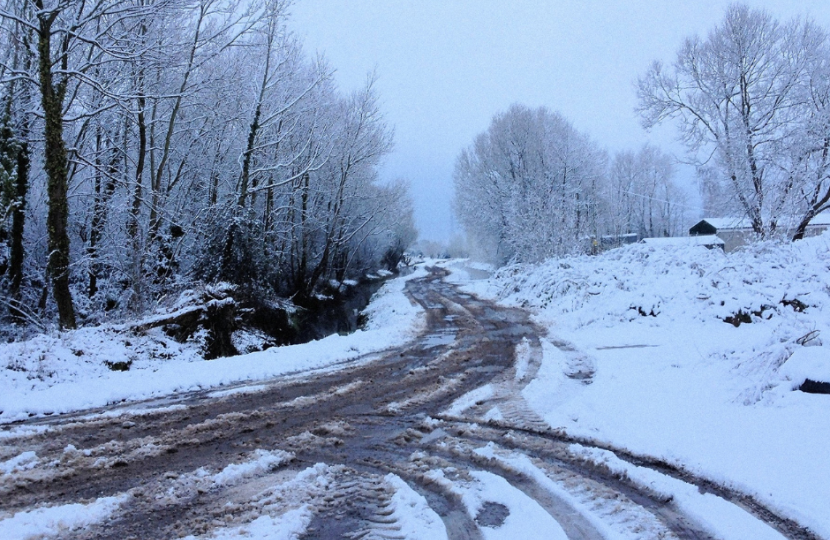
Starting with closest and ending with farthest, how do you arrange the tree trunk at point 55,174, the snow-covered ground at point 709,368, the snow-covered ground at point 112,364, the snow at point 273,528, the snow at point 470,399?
the snow at point 273,528 < the snow-covered ground at point 709,368 < the snow at point 470,399 < the snow-covered ground at point 112,364 < the tree trunk at point 55,174

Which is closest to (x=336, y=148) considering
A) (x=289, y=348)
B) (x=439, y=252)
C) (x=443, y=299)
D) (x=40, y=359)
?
(x=443, y=299)

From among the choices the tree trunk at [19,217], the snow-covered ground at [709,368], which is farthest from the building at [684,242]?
the tree trunk at [19,217]

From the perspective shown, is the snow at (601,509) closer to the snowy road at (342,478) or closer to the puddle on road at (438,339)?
the snowy road at (342,478)

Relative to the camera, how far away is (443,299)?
79.2 ft

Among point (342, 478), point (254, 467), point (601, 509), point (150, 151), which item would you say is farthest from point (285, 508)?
point (150, 151)

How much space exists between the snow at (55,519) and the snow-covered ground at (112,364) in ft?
10.6

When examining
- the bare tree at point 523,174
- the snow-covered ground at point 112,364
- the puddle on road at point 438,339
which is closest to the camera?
the snow-covered ground at point 112,364

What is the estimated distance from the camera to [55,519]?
11.3ft

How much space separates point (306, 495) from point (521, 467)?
1922 millimetres

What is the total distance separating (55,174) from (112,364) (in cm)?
381

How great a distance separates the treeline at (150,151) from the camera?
412 inches

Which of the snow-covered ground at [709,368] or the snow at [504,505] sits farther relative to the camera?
the snow-covered ground at [709,368]

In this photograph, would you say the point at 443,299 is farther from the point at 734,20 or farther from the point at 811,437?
the point at 811,437

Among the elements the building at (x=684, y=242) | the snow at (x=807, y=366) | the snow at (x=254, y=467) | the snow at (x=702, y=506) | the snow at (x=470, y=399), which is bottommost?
the snow at (x=470, y=399)
